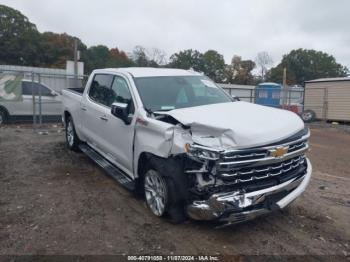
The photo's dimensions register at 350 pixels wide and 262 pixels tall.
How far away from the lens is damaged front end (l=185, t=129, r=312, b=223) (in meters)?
3.77

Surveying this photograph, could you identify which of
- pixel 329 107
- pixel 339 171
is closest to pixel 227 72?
pixel 329 107

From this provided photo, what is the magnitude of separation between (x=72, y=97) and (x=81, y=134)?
2.96 feet

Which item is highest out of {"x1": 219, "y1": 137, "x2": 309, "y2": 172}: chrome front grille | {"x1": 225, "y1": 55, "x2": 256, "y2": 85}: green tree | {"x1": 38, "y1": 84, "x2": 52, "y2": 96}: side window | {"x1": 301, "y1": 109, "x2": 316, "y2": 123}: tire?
{"x1": 225, "y1": 55, "x2": 256, "y2": 85}: green tree

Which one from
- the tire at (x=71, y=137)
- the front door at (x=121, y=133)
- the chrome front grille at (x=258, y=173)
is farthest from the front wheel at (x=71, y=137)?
the chrome front grille at (x=258, y=173)

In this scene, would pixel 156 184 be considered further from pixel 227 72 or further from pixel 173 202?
pixel 227 72

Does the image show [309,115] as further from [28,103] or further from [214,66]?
[214,66]

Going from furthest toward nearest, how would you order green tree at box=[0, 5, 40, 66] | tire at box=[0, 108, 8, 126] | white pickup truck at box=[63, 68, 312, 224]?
green tree at box=[0, 5, 40, 66], tire at box=[0, 108, 8, 126], white pickup truck at box=[63, 68, 312, 224]

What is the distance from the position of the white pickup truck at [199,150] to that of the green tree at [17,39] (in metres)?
51.9

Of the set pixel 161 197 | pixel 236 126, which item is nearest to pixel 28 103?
pixel 161 197

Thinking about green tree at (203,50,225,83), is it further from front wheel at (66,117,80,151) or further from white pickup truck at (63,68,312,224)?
white pickup truck at (63,68,312,224)

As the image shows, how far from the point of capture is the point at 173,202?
416 centimetres

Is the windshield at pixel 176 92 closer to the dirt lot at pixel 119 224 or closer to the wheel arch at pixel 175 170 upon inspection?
the wheel arch at pixel 175 170

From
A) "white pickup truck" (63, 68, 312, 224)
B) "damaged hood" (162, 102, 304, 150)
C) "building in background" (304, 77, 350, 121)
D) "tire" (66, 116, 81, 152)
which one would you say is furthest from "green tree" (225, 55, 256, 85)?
"damaged hood" (162, 102, 304, 150)

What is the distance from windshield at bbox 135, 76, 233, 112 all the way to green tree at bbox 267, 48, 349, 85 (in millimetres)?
71238
